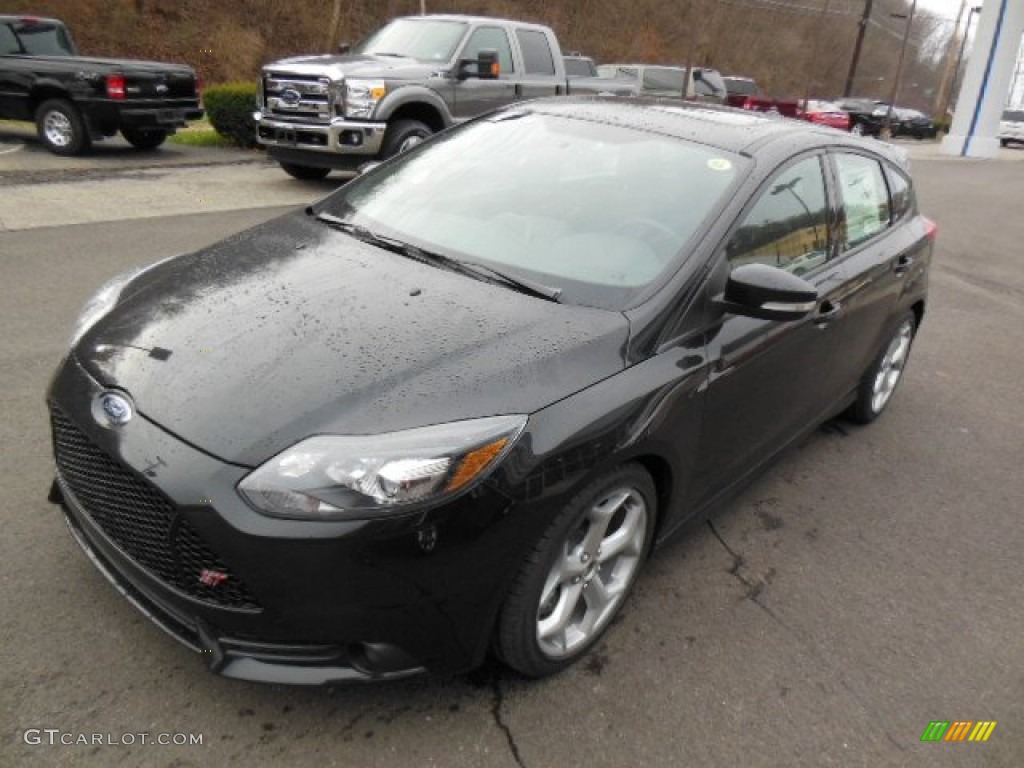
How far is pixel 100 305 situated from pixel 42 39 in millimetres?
11262

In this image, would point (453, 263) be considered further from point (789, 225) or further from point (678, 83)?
point (678, 83)

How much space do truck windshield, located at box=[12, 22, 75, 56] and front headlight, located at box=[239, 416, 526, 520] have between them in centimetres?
1214

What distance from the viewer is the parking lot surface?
2.19 meters

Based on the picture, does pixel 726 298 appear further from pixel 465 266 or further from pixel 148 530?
pixel 148 530

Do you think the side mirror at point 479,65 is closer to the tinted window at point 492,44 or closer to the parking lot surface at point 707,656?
the tinted window at point 492,44

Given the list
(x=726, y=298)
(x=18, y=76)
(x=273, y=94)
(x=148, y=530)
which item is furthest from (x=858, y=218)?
(x=18, y=76)

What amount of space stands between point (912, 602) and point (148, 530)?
267 centimetres

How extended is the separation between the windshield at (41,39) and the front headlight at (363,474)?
12.1 meters

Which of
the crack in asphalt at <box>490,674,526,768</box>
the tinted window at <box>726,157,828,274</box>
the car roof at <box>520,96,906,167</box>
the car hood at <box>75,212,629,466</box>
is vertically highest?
the car roof at <box>520,96,906,167</box>

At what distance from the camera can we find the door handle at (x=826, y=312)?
3.24 m

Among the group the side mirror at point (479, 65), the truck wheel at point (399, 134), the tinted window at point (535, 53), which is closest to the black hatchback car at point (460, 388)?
the truck wheel at point (399, 134)

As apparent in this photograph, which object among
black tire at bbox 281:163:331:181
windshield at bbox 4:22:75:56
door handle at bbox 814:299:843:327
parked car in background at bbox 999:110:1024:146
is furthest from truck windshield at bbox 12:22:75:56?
parked car in background at bbox 999:110:1024:146

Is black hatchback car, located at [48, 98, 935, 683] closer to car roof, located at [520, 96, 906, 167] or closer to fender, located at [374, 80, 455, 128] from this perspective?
car roof, located at [520, 96, 906, 167]

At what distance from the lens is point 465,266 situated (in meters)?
2.76
